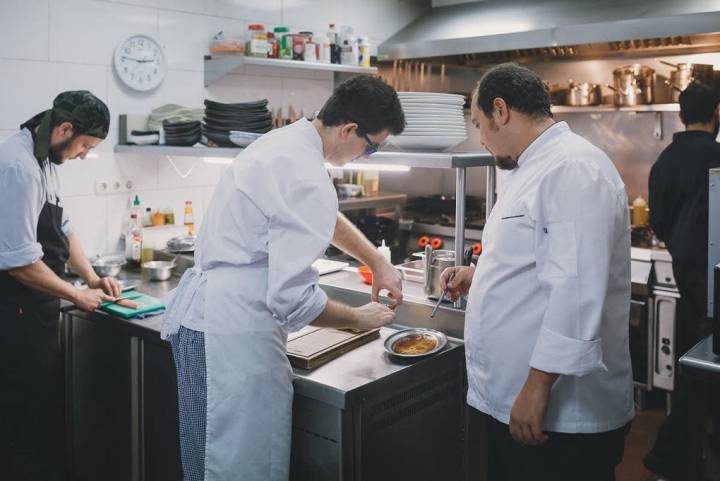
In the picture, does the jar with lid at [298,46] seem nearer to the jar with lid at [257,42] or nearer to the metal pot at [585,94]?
the jar with lid at [257,42]

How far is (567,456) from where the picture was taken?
6.07 ft

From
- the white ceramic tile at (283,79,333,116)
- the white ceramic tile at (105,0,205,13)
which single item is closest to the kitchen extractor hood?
the white ceramic tile at (283,79,333,116)

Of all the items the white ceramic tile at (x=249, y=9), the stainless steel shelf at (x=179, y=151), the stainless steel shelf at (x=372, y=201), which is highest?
the white ceramic tile at (x=249, y=9)

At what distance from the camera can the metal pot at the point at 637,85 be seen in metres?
4.35

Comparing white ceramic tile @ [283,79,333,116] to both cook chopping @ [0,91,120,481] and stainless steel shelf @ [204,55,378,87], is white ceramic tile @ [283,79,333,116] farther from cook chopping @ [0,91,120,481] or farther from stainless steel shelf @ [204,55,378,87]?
cook chopping @ [0,91,120,481]

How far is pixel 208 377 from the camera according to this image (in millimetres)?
2000

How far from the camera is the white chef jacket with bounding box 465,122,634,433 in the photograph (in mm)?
1685

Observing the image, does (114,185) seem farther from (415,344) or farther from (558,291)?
(558,291)

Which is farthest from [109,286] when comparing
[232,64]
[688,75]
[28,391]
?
[688,75]

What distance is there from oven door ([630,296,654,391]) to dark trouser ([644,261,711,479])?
0.34m

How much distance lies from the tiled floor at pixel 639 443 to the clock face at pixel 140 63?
3.06m

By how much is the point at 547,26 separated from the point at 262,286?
9.87ft

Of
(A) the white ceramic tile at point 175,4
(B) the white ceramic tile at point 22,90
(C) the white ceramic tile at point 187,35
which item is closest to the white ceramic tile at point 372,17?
(C) the white ceramic tile at point 187,35

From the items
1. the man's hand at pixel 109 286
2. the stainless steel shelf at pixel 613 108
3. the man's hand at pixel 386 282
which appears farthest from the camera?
the stainless steel shelf at pixel 613 108
